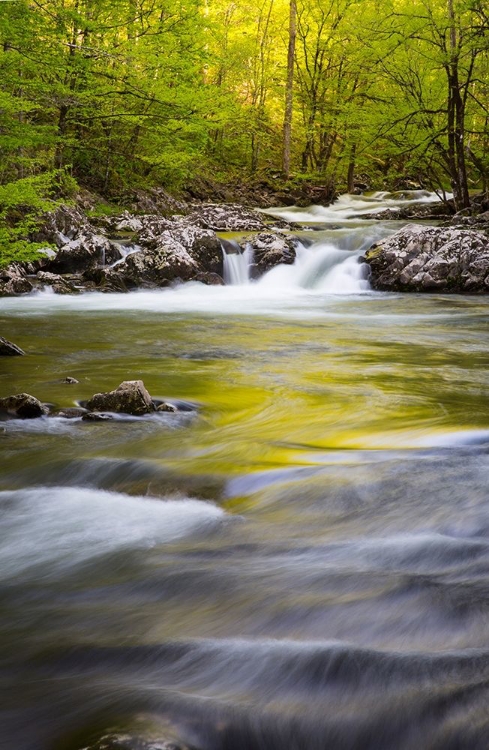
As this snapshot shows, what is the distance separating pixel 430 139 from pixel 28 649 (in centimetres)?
1630

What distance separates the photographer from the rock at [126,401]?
16.6 ft

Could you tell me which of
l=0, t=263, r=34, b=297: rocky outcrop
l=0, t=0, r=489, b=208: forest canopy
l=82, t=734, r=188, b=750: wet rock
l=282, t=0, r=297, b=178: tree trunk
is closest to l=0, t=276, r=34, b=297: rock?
l=0, t=263, r=34, b=297: rocky outcrop

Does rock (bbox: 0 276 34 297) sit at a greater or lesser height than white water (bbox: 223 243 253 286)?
lesser

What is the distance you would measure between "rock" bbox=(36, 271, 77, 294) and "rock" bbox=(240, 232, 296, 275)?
420cm

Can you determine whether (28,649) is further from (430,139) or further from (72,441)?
(430,139)

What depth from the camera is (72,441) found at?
4.50 m

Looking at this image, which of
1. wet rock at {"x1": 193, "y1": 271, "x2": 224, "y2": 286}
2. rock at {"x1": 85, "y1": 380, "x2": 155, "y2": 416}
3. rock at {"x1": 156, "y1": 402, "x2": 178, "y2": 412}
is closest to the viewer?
rock at {"x1": 85, "y1": 380, "x2": 155, "y2": 416}

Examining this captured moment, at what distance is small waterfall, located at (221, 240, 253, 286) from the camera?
15.0 m

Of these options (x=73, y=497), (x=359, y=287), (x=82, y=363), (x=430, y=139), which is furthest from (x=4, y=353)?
(x=430, y=139)

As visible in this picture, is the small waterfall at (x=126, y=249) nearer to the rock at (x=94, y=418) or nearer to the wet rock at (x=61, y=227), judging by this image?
the wet rock at (x=61, y=227)

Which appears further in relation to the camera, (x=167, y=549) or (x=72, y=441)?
(x=72, y=441)

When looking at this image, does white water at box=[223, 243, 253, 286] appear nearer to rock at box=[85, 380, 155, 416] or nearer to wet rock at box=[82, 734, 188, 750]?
rock at box=[85, 380, 155, 416]

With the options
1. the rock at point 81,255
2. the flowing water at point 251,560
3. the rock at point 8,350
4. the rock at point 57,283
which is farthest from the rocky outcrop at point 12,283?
the flowing water at point 251,560

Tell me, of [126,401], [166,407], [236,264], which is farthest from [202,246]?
[126,401]
